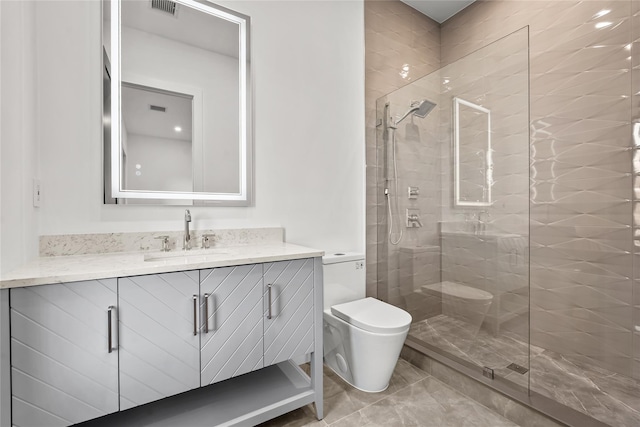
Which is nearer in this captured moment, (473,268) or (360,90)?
(473,268)

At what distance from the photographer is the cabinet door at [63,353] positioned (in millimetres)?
938

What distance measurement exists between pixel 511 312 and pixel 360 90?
1.87 metres

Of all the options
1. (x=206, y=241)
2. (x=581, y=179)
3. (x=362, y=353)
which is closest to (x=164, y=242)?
(x=206, y=241)

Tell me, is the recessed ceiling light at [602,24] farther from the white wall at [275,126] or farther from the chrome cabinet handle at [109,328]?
the chrome cabinet handle at [109,328]

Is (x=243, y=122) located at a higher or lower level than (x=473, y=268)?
higher

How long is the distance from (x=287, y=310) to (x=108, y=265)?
759 mm

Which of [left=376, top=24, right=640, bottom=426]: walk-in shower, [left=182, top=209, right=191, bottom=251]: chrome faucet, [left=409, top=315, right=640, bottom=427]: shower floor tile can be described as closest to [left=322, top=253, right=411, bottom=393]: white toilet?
[left=376, top=24, right=640, bottom=426]: walk-in shower

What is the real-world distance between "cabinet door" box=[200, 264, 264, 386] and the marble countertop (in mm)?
48

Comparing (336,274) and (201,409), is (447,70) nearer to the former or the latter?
(336,274)

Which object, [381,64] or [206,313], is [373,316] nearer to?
[206,313]

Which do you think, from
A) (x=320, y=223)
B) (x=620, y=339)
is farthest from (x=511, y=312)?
(x=320, y=223)

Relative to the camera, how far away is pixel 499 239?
70.7 inches

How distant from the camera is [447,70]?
2.08 meters

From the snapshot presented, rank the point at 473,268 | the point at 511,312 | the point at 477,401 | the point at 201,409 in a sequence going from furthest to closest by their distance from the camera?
the point at 473,268 → the point at 511,312 → the point at 477,401 → the point at 201,409
